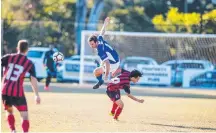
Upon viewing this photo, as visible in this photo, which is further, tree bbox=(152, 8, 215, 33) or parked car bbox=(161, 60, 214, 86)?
tree bbox=(152, 8, 215, 33)

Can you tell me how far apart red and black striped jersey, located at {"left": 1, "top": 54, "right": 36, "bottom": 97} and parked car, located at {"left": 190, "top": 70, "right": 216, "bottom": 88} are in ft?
71.8

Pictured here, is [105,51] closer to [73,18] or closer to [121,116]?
[121,116]

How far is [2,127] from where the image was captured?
1153cm

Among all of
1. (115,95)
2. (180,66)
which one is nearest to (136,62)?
(180,66)

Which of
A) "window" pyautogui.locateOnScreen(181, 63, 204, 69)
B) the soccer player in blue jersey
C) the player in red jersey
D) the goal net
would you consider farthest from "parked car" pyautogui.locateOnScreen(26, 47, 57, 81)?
the player in red jersey

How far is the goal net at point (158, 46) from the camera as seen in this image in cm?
3103

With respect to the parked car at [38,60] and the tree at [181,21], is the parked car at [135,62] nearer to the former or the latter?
the tree at [181,21]

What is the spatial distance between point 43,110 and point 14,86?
551 cm

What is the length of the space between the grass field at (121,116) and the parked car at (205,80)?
11505mm

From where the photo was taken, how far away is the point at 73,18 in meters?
52.3

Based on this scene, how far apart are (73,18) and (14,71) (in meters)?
42.9

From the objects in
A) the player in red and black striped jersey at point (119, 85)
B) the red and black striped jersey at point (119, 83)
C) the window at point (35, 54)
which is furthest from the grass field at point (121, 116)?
the window at point (35, 54)

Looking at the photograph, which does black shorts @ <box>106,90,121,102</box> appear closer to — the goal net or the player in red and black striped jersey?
the player in red and black striped jersey

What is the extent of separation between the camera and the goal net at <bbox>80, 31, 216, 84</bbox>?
31.0m
